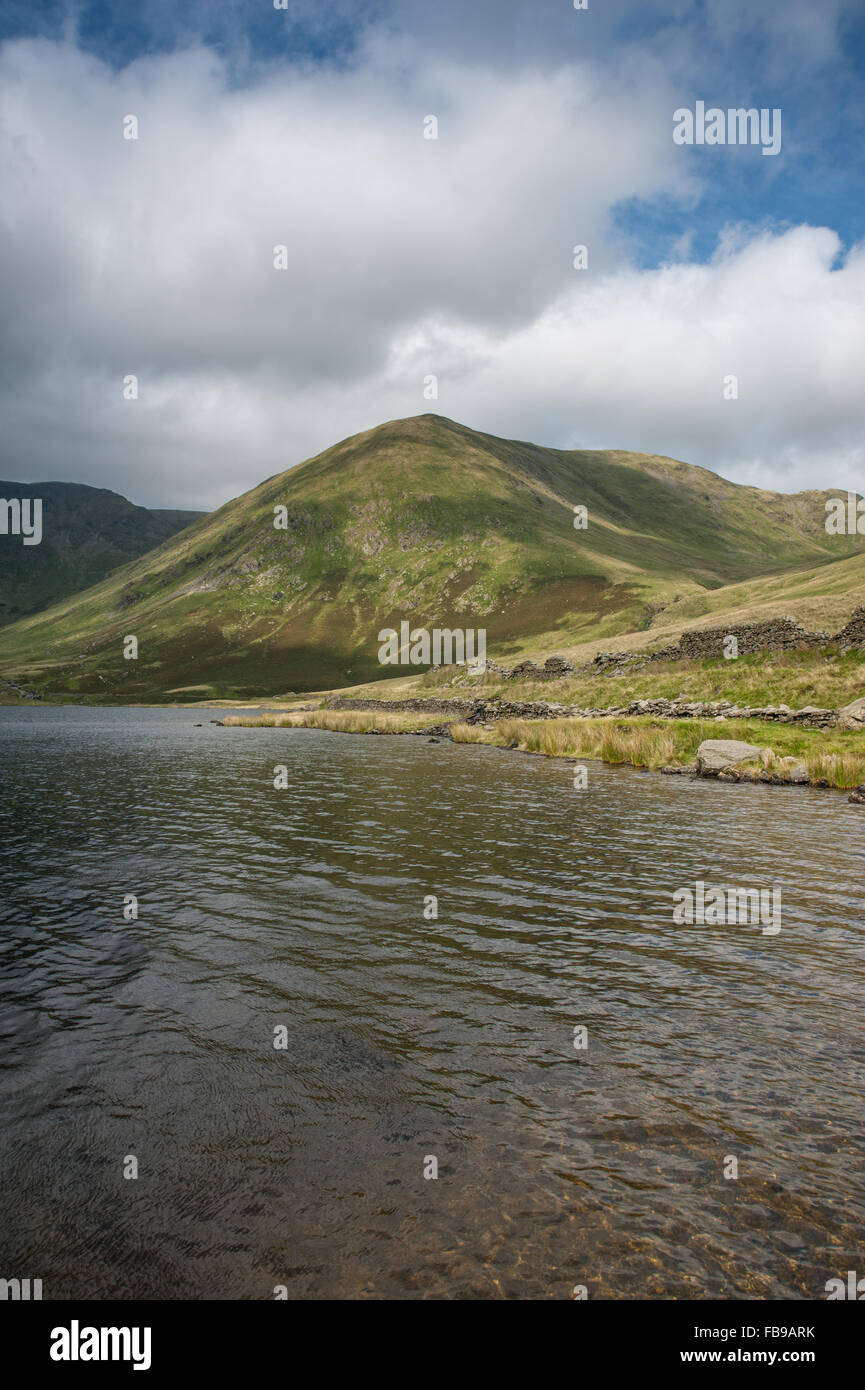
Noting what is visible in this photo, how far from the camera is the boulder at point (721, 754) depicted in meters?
36.2

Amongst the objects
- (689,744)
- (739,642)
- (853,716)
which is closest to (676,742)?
(689,744)

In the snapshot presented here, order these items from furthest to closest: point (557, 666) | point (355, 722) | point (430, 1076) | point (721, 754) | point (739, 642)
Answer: point (557, 666) → point (355, 722) → point (739, 642) → point (721, 754) → point (430, 1076)

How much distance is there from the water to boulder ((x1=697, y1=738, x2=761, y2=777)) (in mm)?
15366

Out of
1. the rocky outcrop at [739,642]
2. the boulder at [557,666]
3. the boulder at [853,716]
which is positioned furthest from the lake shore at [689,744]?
the boulder at [557,666]

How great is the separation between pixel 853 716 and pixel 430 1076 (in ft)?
120

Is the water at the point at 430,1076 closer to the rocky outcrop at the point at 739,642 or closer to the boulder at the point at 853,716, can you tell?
the boulder at the point at 853,716

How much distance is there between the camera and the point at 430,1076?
9.07m

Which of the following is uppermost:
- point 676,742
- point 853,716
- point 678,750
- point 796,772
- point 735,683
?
point 735,683

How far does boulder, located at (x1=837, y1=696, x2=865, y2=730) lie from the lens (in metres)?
36.9

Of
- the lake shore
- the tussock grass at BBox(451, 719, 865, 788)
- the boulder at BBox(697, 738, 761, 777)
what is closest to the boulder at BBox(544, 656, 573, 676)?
the lake shore

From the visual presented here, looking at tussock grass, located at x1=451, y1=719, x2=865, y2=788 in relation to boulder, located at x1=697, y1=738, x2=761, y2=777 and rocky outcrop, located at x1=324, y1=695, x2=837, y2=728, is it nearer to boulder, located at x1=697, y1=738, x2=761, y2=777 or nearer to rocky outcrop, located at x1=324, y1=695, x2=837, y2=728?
boulder, located at x1=697, y1=738, x2=761, y2=777

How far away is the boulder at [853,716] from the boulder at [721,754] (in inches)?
195

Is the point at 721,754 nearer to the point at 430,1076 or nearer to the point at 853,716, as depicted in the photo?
the point at 853,716
